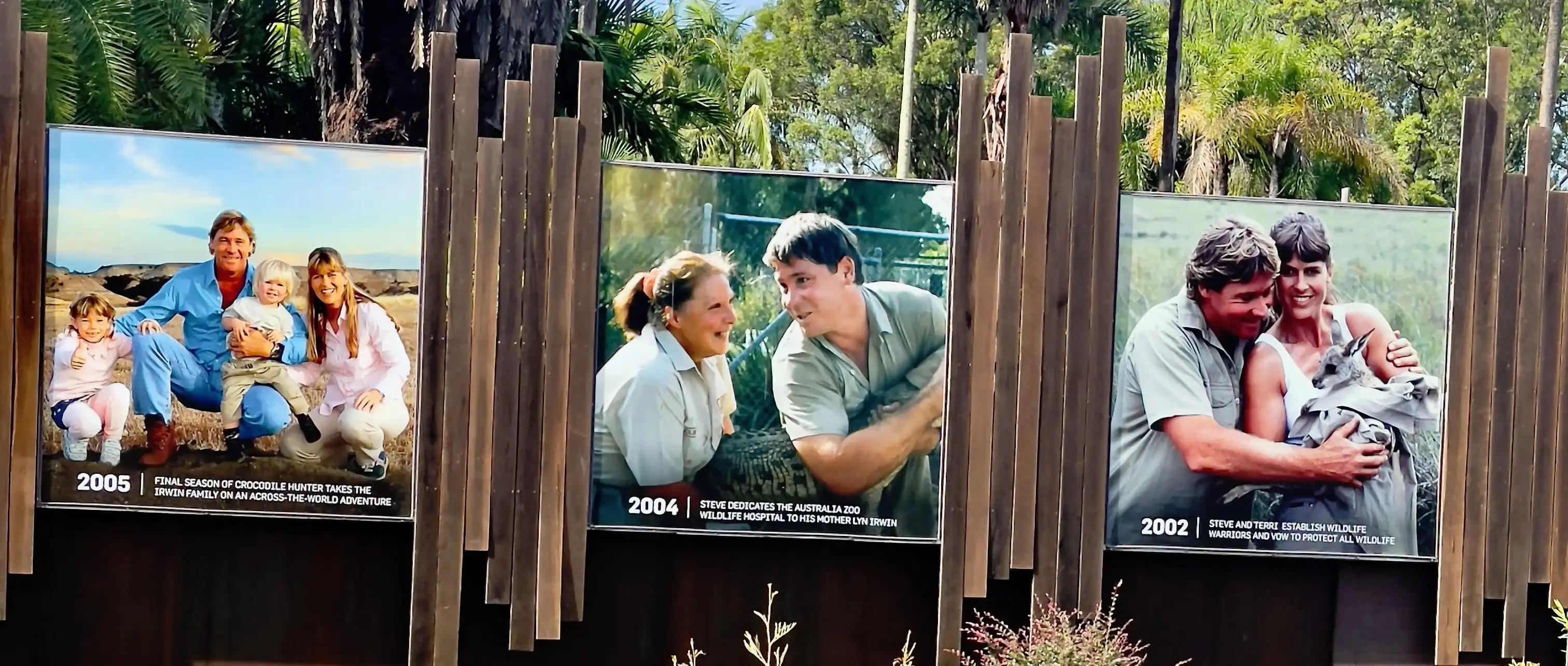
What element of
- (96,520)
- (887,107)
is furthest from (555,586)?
(887,107)

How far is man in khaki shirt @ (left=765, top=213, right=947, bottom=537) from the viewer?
7.86 meters

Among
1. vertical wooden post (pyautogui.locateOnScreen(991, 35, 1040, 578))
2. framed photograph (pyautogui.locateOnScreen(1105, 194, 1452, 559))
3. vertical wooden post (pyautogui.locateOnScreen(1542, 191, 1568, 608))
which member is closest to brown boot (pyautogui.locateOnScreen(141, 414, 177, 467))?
vertical wooden post (pyautogui.locateOnScreen(991, 35, 1040, 578))

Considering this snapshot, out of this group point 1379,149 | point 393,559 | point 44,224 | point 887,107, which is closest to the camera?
point 44,224

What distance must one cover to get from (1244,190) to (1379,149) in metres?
2.61

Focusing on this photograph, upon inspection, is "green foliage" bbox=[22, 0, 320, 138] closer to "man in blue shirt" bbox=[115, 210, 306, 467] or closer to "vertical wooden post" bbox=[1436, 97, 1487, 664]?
"man in blue shirt" bbox=[115, 210, 306, 467]

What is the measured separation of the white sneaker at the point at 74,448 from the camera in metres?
7.53

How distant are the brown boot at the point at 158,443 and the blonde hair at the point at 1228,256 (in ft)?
17.4

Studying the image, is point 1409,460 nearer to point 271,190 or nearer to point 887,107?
point 271,190

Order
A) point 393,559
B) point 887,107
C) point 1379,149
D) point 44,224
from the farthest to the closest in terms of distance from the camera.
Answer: point 887,107 < point 1379,149 < point 393,559 < point 44,224

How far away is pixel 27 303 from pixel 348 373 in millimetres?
1568

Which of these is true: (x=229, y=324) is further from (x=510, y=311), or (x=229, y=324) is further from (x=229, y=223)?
(x=510, y=311)

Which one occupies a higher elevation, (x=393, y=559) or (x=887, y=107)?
(x=887, y=107)

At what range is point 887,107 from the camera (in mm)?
40062

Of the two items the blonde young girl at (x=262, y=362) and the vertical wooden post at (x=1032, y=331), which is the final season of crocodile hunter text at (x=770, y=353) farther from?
the blonde young girl at (x=262, y=362)
